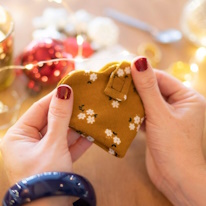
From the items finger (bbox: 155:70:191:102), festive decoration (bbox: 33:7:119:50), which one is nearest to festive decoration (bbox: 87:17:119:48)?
festive decoration (bbox: 33:7:119:50)

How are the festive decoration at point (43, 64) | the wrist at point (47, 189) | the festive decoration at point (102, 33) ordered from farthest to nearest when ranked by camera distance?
the festive decoration at point (102, 33) → the festive decoration at point (43, 64) → the wrist at point (47, 189)

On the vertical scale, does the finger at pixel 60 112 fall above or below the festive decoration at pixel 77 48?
below

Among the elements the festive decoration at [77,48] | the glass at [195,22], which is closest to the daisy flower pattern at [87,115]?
the festive decoration at [77,48]

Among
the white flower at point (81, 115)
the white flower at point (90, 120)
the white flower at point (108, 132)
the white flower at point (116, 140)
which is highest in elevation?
the white flower at point (81, 115)

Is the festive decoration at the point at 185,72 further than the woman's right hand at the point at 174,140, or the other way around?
the festive decoration at the point at 185,72

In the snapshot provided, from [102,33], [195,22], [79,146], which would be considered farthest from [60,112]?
[195,22]

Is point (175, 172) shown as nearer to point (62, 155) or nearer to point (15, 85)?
point (62, 155)

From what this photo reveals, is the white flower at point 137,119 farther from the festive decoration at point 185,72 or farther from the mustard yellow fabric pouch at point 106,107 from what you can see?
the festive decoration at point 185,72
